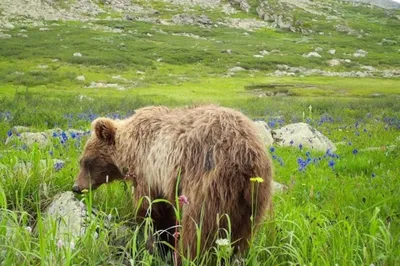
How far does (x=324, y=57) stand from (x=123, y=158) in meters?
60.5

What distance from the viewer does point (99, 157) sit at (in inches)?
210

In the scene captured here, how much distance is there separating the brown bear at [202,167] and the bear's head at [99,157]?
1.26ft

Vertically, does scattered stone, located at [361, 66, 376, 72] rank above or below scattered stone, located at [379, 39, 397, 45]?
above

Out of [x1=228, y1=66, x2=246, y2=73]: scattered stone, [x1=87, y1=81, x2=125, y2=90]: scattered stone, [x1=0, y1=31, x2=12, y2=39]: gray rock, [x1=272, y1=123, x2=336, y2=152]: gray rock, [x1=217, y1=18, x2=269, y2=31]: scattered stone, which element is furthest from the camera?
[x1=217, y1=18, x2=269, y2=31]: scattered stone

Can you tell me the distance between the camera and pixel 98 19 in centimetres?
7881

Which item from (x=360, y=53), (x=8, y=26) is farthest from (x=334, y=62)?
(x=8, y=26)

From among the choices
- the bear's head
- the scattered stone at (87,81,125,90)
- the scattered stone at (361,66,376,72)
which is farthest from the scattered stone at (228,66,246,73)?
the bear's head

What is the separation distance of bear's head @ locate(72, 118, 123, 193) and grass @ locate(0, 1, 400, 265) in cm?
20

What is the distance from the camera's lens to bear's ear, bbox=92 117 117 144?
517cm

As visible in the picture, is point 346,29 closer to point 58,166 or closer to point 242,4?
point 242,4

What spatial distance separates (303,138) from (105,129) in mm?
6897

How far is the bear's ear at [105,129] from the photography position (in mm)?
5172

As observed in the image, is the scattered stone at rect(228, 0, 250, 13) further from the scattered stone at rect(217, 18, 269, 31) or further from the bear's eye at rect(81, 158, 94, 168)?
the bear's eye at rect(81, 158, 94, 168)

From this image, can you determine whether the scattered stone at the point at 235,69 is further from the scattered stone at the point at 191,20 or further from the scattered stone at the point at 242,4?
the scattered stone at the point at 242,4
